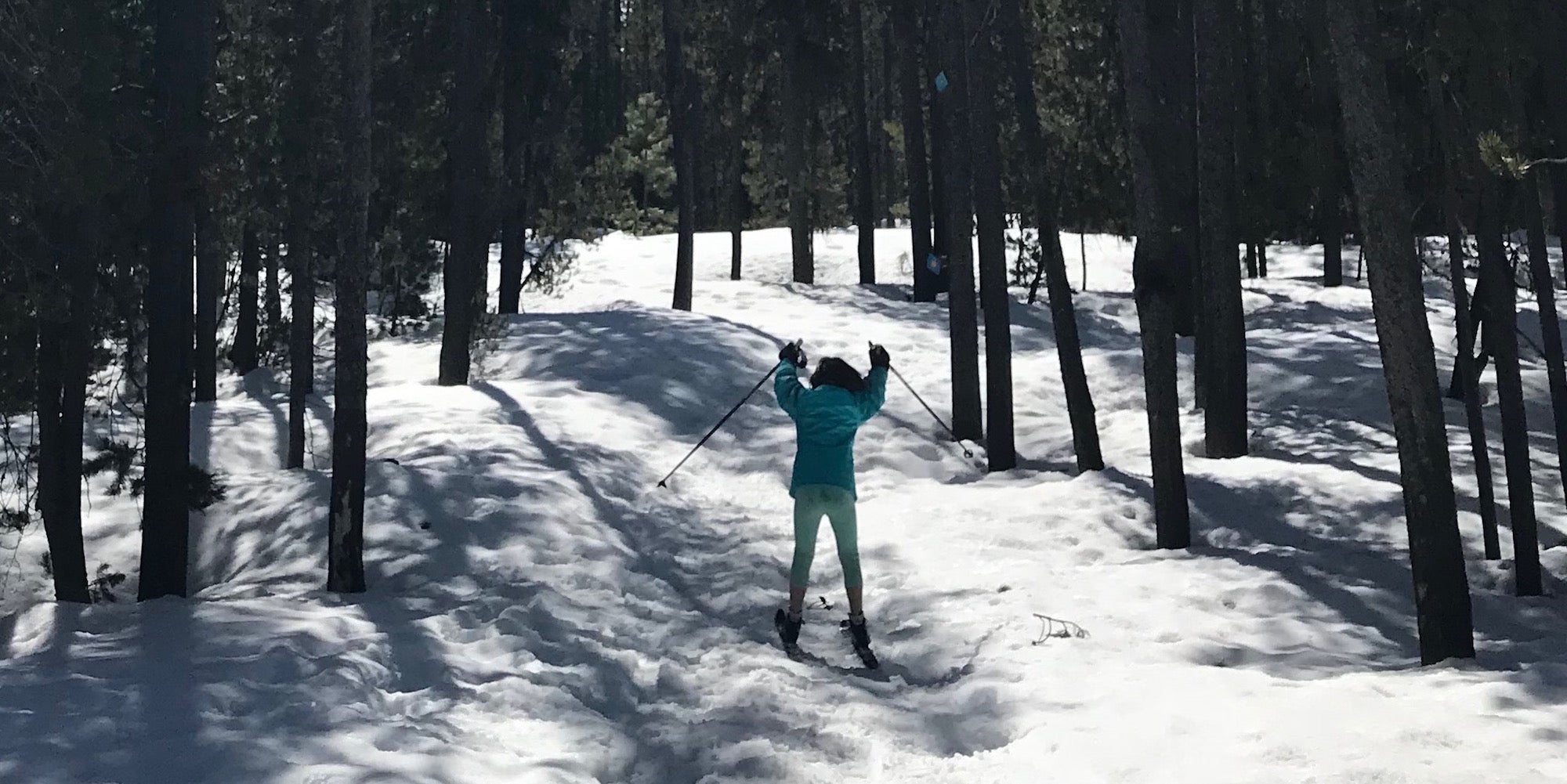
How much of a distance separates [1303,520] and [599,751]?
8236 mm

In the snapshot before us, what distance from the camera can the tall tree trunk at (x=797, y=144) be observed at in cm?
2952

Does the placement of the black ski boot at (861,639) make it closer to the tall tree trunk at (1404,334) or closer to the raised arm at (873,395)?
the raised arm at (873,395)

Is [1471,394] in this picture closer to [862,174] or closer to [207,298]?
[207,298]

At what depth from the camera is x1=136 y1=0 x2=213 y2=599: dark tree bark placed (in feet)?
34.3

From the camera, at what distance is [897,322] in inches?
1046

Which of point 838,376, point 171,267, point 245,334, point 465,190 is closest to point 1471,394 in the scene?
point 838,376

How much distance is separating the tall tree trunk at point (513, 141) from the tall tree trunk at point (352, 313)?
1147 cm

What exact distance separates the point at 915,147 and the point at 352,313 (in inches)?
772

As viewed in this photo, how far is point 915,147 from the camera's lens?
28578mm

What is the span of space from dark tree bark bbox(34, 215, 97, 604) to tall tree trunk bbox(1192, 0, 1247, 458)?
10.4 m

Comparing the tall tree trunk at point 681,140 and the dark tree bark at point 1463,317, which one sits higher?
the tall tree trunk at point 681,140

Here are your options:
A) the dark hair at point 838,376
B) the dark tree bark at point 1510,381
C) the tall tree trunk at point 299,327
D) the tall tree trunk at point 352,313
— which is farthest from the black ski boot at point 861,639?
the tall tree trunk at point 299,327

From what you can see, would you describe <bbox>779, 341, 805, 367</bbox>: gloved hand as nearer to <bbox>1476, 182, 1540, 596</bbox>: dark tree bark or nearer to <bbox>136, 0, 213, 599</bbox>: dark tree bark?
<bbox>136, 0, 213, 599</bbox>: dark tree bark

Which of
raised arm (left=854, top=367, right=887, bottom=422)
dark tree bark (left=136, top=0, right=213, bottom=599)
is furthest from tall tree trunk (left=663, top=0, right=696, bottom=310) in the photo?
raised arm (left=854, top=367, right=887, bottom=422)
